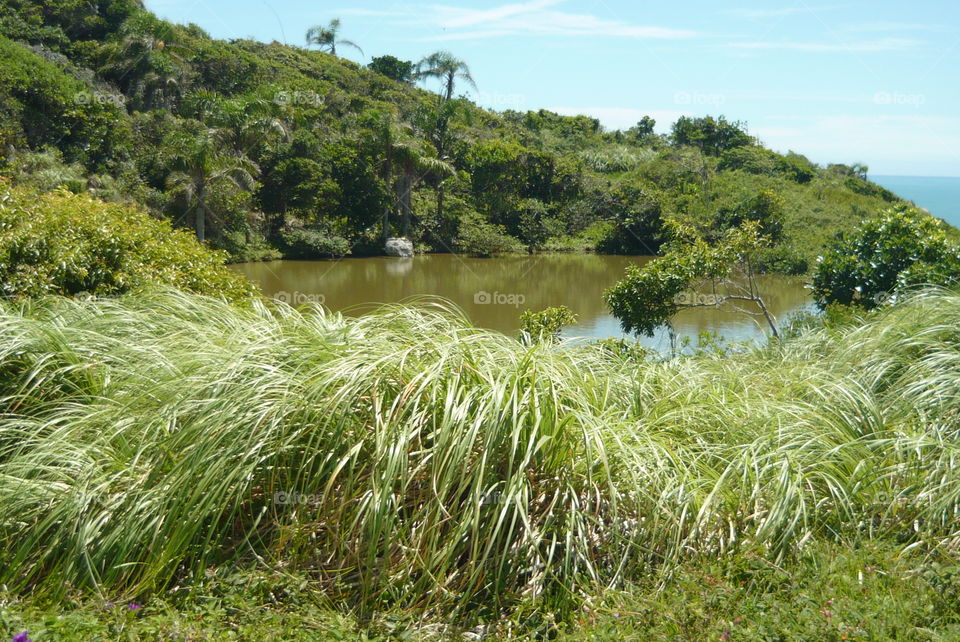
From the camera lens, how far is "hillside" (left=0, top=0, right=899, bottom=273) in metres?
20.4

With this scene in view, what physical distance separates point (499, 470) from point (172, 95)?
2801cm

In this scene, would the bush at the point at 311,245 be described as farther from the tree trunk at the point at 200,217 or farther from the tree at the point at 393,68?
the tree at the point at 393,68

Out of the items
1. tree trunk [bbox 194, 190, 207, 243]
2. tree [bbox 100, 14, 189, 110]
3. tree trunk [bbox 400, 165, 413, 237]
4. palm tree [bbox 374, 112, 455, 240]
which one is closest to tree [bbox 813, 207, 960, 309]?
tree trunk [bbox 194, 190, 207, 243]

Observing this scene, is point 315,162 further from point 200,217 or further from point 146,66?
point 146,66

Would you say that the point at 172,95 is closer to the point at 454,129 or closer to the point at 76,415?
the point at 454,129

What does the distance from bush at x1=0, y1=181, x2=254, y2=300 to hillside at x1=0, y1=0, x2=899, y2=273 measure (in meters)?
12.0

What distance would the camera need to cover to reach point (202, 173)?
19453 mm

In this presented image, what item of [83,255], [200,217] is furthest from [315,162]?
[83,255]

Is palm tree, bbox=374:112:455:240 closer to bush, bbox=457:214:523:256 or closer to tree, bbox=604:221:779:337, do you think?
bush, bbox=457:214:523:256

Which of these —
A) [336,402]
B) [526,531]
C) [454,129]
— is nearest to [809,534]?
[526,531]

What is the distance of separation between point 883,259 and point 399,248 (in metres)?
18.1

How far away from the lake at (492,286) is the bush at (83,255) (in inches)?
286

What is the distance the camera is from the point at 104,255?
17.4 ft

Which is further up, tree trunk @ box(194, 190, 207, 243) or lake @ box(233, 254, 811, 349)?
tree trunk @ box(194, 190, 207, 243)
